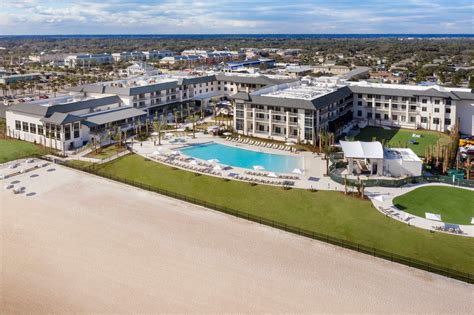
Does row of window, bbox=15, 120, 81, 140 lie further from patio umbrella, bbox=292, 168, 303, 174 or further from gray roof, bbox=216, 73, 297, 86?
gray roof, bbox=216, 73, 297, 86

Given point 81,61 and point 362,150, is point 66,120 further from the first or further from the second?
point 81,61

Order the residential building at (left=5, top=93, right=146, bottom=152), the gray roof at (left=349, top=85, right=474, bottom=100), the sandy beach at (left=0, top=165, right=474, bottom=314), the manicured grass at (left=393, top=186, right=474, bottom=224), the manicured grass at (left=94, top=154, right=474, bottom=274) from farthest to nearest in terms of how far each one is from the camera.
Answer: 1. the gray roof at (left=349, top=85, right=474, bottom=100)
2. the residential building at (left=5, top=93, right=146, bottom=152)
3. the manicured grass at (left=393, top=186, right=474, bottom=224)
4. the manicured grass at (left=94, top=154, right=474, bottom=274)
5. the sandy beach at (left=0, top=165, right=474, bottom=314)

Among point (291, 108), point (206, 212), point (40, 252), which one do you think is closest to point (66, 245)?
point (40, 252)

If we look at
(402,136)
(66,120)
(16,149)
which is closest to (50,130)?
(66,120)

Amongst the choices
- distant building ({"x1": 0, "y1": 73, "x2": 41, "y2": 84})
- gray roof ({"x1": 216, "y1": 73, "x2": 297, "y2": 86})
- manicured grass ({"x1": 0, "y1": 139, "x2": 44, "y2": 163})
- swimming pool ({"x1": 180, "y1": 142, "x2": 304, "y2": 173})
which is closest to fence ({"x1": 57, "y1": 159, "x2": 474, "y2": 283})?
swimming pool ({"x1": 180, "y1": 142, "x2": 304, "y2": 173})

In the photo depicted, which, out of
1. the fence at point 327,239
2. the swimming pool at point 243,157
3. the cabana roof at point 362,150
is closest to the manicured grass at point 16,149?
the fence at point 327,239

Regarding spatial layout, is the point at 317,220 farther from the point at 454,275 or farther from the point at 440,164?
the point at 440,164
